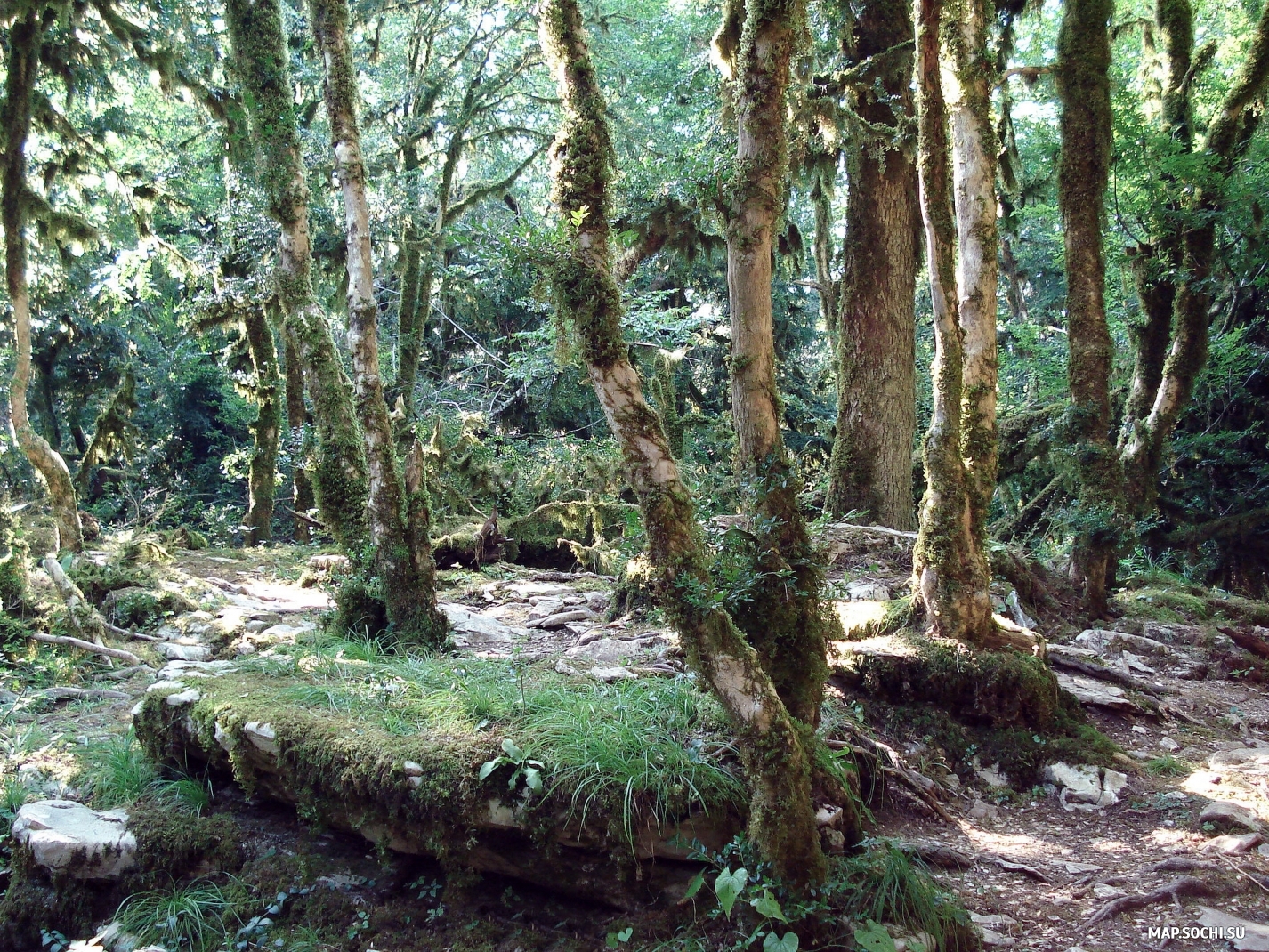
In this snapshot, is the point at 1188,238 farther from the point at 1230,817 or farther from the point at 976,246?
the point at 1230,817

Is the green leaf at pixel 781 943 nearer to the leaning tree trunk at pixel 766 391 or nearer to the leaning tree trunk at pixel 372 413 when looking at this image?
the leaning tree trunk at pixel 766 391

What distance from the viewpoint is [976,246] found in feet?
19.6

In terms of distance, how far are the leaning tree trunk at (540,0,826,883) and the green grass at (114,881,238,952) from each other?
8.81 feet

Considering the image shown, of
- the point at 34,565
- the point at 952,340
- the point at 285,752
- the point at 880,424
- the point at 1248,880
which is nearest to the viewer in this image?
the point at 1248,880

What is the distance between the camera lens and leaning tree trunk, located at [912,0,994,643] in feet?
18.6

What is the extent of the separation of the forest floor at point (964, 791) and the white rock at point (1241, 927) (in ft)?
0.05

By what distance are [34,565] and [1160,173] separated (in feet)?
41.9

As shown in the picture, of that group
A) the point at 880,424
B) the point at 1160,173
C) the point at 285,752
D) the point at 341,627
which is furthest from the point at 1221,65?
the point at 285,752

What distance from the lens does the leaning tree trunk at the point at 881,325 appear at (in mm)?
9031

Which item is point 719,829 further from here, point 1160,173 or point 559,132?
point 1160,173

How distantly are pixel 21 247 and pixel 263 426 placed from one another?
4.92m

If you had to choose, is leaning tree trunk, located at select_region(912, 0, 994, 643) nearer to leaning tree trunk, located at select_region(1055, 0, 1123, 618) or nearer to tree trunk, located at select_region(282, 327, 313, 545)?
leaning tree trunk, located at select_region(1055, 0, 1123, 618)

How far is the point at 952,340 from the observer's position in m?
5.66

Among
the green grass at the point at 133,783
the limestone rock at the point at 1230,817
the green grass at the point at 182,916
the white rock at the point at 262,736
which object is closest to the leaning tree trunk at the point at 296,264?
the green grass at the point at 133,783
